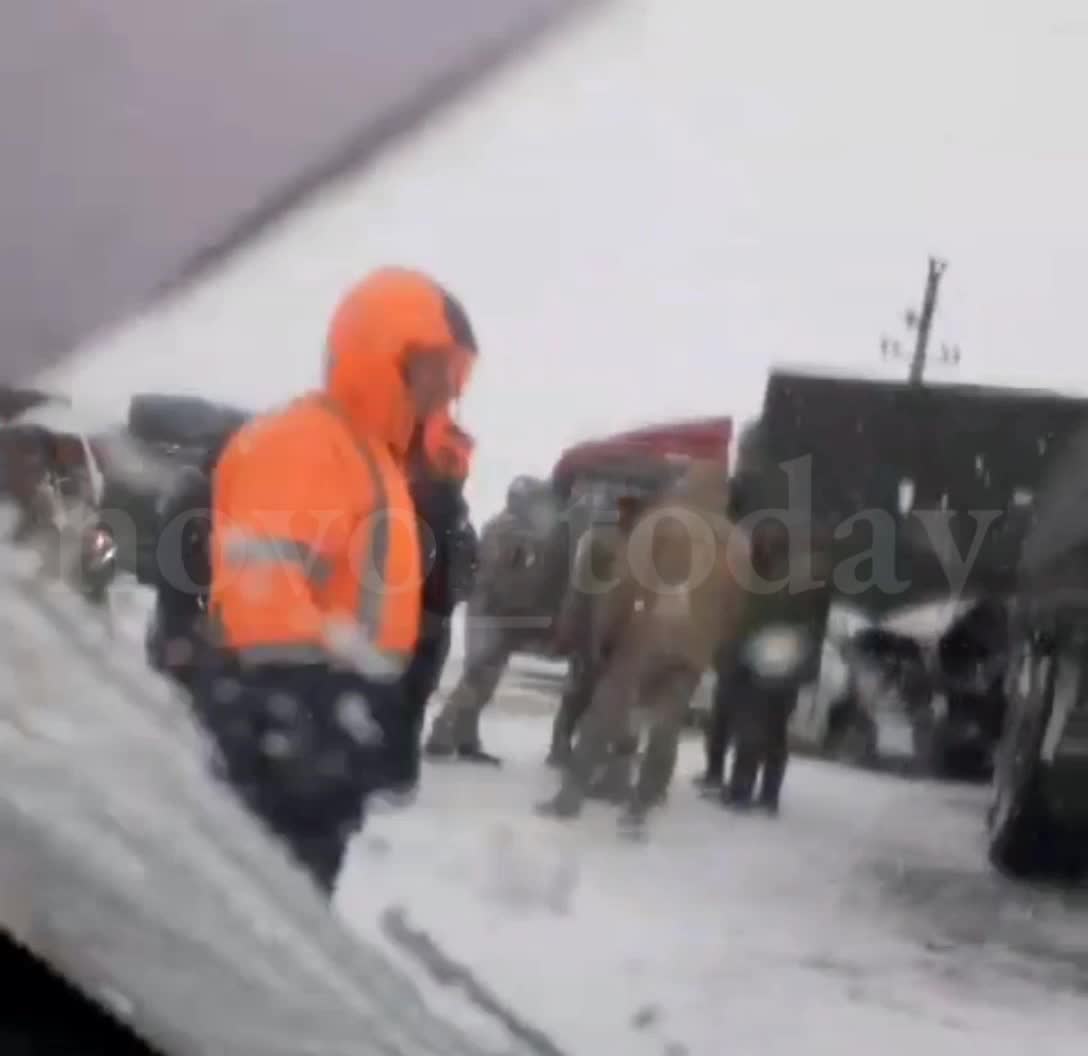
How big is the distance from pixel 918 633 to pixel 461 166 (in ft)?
0.86

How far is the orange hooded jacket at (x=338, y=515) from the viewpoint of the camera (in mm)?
557

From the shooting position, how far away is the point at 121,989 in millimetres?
614

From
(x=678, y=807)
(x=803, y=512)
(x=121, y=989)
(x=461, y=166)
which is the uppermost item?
(x=461, y=166)

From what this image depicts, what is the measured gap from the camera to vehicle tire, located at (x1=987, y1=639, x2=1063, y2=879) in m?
0.53

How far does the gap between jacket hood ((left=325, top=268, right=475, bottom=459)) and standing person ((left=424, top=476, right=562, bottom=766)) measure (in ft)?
0.17

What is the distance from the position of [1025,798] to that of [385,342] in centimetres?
31

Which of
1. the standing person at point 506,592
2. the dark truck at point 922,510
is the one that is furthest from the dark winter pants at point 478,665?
the dark truck at point 922,510

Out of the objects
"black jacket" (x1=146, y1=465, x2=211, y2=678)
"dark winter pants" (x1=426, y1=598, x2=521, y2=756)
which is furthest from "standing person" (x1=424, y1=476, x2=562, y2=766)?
"black jacket" (x1=146, y1=465, x2=211, y2=678)

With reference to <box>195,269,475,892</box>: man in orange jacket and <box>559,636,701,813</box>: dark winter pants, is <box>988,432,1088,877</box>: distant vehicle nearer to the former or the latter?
<box>559,636,701,813</box>: dark winter pants

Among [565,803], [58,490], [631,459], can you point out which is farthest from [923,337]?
[58,490]

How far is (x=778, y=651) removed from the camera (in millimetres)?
539

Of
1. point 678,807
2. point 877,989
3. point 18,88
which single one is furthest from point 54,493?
point 877,989

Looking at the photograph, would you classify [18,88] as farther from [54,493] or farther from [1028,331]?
[1028,331]

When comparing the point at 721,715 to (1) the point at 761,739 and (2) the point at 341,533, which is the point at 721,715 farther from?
(2) the point at 341,533
